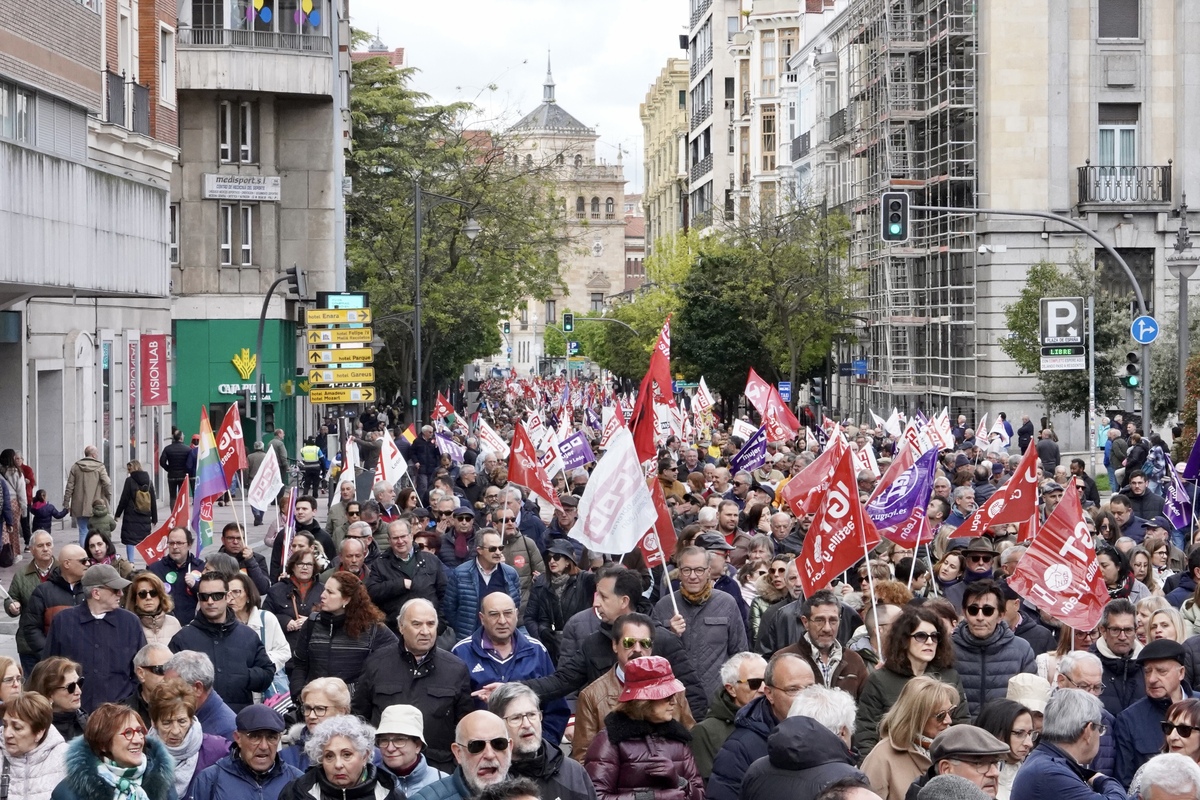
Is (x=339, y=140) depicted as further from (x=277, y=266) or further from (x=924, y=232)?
(x=924, y=232)

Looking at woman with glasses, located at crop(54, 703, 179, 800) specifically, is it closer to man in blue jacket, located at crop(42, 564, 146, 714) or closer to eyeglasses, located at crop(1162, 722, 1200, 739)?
man in blue jacket, located at crop(42, 564, 146, 714)

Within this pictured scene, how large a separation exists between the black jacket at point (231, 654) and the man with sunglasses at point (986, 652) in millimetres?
3555

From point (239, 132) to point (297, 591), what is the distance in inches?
1573

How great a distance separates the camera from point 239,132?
5097 cm

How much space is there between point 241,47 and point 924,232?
19.5 m

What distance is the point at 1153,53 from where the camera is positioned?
166 ft

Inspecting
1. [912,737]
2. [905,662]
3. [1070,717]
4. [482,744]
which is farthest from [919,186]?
[482,744]

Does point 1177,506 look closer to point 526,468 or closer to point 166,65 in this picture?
point 526,468

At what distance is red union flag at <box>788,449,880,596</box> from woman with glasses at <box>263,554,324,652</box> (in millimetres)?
3011

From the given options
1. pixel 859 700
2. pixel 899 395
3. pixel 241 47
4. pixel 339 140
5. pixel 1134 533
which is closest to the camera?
pixel 859 700

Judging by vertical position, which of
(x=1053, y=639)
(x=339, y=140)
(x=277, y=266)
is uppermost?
(x=339, y=140)

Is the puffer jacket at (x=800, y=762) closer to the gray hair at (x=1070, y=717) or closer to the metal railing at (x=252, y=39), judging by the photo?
the gray hair at (x=1070, y=717)

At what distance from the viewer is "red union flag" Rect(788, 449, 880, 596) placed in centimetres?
1161

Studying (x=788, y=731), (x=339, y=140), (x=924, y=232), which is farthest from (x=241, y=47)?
(x=788, y=731)
